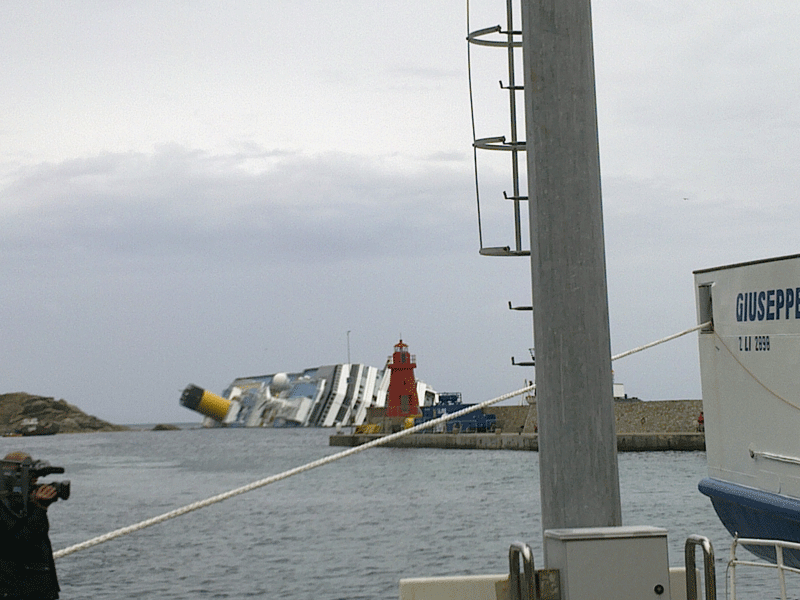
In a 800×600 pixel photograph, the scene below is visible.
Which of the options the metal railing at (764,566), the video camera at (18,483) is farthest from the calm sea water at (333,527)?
the video camera at (18,483)

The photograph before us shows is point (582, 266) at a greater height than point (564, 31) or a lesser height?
lesser

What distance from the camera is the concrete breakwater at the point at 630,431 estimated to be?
4912cm

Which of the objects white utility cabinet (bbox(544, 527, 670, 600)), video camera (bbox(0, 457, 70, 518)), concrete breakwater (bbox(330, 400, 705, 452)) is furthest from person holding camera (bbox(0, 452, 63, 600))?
concrete breakwater (bbox(330, 400, 705, 452))

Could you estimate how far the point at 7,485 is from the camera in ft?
13.3

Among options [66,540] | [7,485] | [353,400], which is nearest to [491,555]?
[66,540]

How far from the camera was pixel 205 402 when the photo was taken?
10812 centimetres

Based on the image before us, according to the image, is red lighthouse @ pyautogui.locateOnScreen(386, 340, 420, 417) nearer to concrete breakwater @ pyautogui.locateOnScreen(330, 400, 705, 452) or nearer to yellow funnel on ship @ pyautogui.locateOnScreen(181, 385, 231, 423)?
concrete breakwater @ pyautogui.locateOnScreen(330, 400, 705, 452)

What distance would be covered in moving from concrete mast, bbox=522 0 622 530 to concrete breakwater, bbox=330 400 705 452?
42447mm

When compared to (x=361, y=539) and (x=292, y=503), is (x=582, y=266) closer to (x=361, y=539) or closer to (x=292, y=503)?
(x=361, y=539)

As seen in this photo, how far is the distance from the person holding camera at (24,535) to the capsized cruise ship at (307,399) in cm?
9046

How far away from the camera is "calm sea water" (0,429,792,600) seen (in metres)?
18.0

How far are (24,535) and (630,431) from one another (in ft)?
170

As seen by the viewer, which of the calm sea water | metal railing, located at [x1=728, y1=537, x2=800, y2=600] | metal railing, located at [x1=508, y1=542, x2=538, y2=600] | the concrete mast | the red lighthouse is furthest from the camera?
the red lighthouse

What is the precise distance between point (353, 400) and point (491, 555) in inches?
3303
